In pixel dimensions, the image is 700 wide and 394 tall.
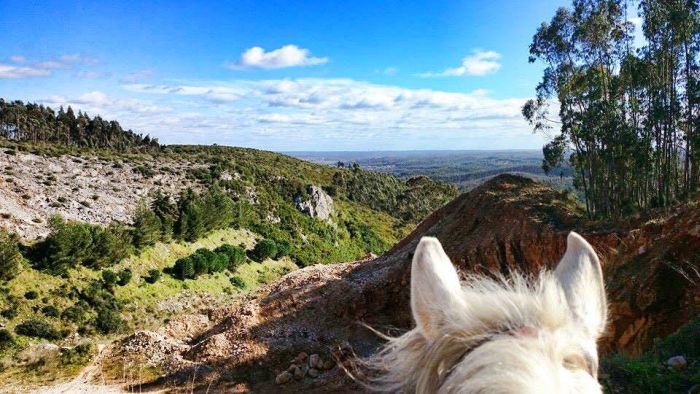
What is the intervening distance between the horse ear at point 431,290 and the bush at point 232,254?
36518mm

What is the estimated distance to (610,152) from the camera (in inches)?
773

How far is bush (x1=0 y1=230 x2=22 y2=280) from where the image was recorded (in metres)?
24.6

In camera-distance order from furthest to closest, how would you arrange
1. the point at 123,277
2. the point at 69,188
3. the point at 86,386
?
the point at 69,188 → the point at 123,277 → the point at 86,386

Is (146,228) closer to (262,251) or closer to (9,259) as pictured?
(9,259)

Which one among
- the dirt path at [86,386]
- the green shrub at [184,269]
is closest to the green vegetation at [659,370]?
the dirt path at [86,386]

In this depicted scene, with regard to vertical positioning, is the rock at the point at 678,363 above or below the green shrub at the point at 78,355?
above

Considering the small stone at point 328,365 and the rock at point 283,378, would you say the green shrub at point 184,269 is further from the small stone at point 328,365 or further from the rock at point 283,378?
the small stone at point 328,365

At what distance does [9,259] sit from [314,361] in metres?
20.0

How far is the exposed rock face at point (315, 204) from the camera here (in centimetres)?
5472

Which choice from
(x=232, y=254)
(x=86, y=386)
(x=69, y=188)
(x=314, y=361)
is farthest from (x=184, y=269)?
(x=314, y=361)

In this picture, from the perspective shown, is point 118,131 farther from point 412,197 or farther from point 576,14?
point 576,14

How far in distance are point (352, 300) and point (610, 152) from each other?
12451 mm

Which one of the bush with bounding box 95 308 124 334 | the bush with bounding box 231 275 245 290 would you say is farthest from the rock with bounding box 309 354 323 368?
the bush with bounding box 231 275 245 290

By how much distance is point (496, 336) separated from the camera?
4.23 feet
